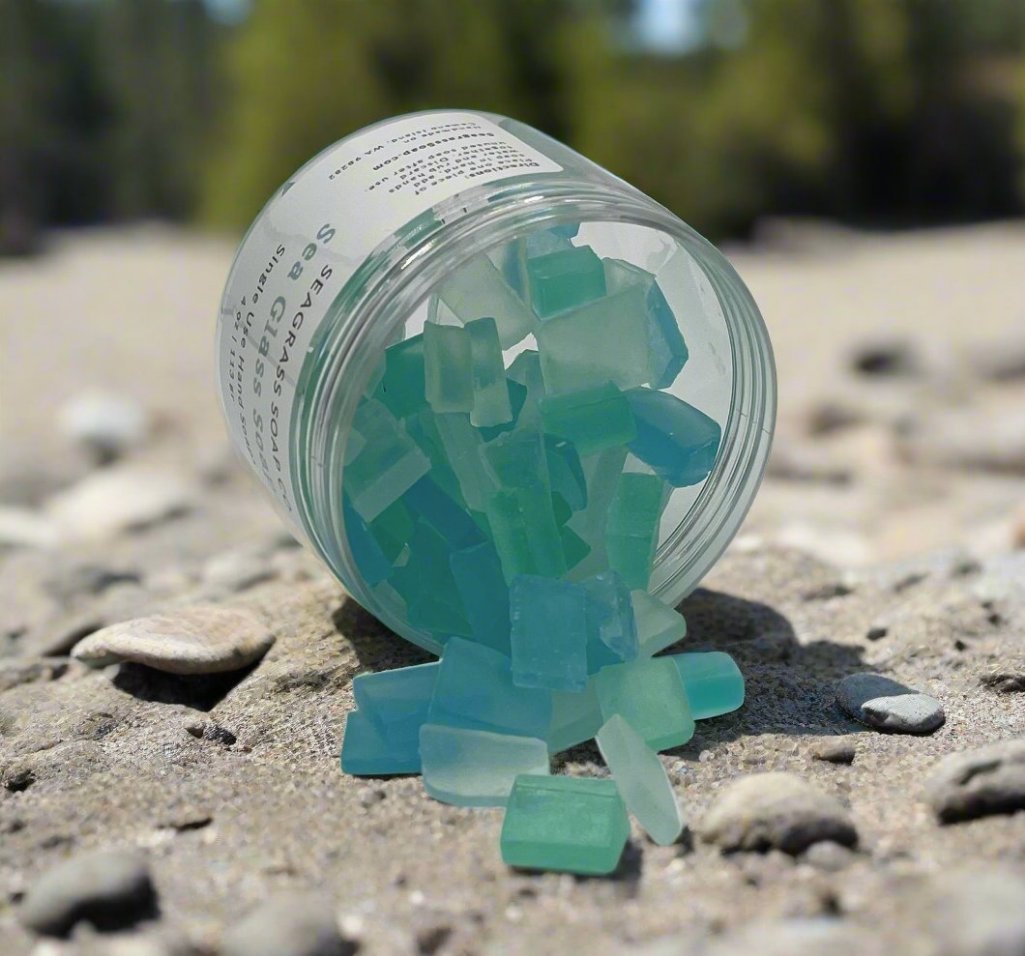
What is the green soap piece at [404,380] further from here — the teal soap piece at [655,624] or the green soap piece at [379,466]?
the teal soap piece at [655,624]

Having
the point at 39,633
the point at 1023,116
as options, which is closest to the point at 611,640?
the point at 39,633

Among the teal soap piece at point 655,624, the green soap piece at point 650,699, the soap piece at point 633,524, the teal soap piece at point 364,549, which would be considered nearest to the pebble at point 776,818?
the green soap piece at point 650,699

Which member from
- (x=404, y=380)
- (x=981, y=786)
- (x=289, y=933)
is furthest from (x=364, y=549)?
(x=981, y=786)

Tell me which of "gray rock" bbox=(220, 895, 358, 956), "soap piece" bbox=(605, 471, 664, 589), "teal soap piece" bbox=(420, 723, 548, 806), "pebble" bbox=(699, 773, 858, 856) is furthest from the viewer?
"soap piece" bbox=(605, 471, 664, 589)

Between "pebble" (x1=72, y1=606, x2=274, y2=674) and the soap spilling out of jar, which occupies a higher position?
the soap spilling out of jar

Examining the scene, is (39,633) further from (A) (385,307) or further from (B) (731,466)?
(B) (731,466)

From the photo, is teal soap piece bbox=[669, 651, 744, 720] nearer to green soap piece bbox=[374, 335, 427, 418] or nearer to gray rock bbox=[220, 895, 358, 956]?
green soap piece bbox=[374, 335, 427, 418]

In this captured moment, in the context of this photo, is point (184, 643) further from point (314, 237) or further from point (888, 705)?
point (888, 705)

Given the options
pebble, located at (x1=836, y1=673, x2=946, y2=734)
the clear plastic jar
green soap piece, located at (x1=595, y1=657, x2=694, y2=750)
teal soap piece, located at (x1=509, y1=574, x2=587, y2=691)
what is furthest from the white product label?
pebble, located at (x1=836, y1=673, x2=946, y2=734)
